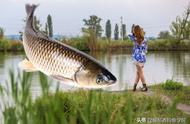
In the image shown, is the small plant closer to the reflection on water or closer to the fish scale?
the reflection on water

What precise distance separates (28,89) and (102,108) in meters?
0.23

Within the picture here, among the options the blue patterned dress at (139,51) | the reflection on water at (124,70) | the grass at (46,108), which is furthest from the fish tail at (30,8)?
the blue patterned dress at (139,51)

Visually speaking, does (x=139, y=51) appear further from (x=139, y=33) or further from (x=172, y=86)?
(x=172, y=86)

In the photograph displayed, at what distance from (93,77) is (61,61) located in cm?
15

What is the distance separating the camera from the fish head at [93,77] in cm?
218

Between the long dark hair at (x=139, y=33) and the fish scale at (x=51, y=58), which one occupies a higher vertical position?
the fish scale at (x=51, y=58)

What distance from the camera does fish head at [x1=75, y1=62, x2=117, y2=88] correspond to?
218cm

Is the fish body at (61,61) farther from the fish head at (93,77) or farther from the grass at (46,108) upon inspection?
the grass at (46,108)

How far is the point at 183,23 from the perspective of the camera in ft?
97.1

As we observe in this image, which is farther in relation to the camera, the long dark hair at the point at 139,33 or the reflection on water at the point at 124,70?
the long dark hair at the point at 139,33

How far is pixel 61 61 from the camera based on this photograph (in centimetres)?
224

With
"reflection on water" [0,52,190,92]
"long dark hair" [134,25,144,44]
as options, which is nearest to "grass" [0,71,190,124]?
"reflection on water" [0,52,190,92]

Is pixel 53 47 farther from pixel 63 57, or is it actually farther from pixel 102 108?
pixel 102 108

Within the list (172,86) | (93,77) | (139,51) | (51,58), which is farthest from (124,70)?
(172,86)
